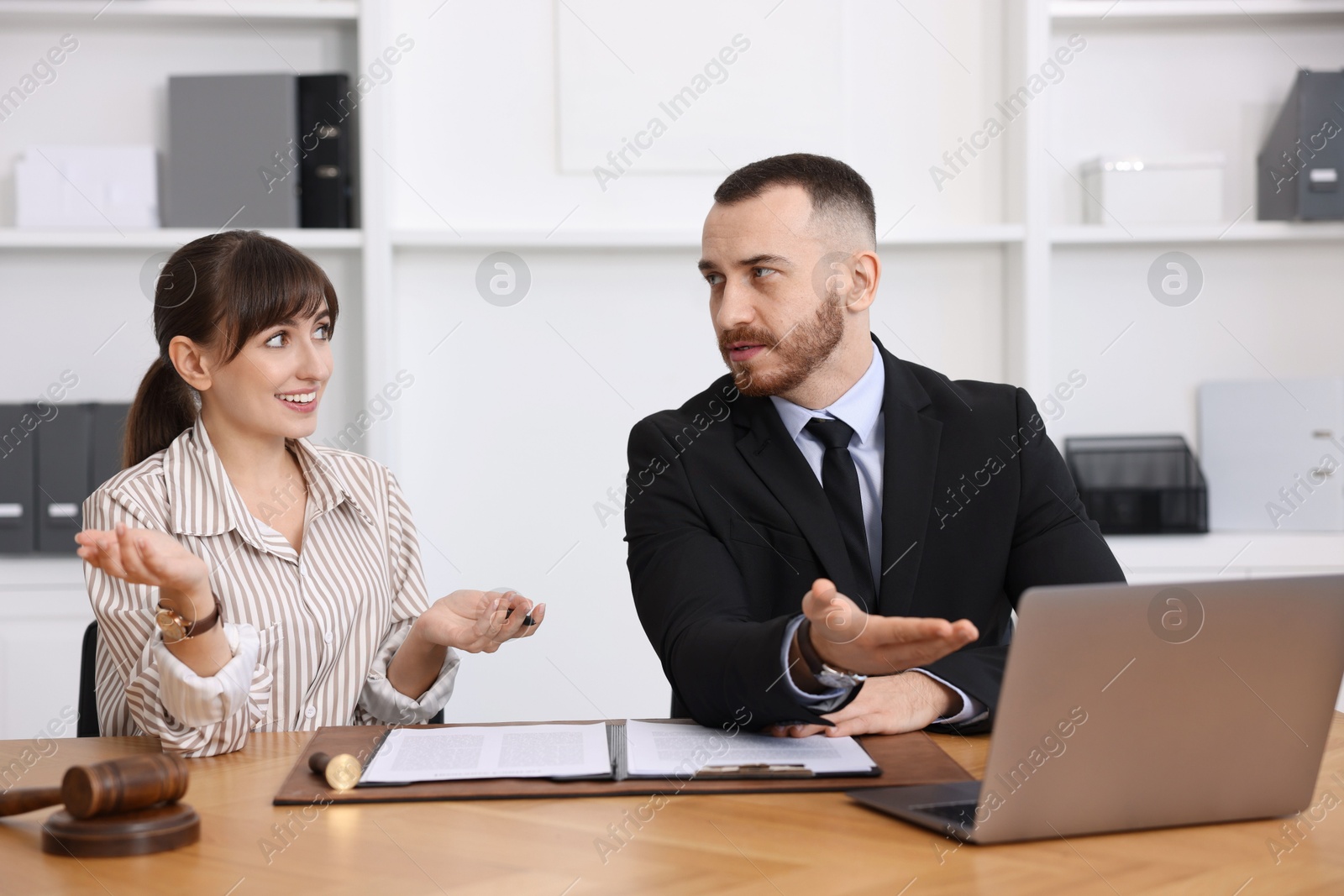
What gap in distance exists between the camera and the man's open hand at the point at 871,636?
1.03 meters

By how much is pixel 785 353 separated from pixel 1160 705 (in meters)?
0.91

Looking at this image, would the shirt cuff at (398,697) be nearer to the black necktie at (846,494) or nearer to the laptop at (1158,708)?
the black necktie at (846,494)

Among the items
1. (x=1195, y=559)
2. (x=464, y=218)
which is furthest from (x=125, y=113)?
(x=1195, y=559)

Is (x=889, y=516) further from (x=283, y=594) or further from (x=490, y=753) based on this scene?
(x=283, y=594)

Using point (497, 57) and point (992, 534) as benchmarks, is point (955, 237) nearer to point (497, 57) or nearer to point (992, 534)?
point (497, 57)

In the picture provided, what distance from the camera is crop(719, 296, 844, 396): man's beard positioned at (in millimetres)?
1783

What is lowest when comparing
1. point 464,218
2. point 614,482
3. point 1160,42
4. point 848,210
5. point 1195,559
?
point 1195,559

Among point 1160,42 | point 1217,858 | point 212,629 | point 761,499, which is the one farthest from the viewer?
point 1160,42

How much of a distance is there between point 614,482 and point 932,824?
2124mm

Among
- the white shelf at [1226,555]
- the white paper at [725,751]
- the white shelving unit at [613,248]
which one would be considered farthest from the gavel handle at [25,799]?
the white shelf at [1226,555]

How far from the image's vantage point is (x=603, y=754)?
127 centimetres

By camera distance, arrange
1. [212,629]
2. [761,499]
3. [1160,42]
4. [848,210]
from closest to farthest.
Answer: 1. [212,629]
2. [761,499]
3. [848,210]
4. [1160,42]

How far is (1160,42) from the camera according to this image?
3.17 m

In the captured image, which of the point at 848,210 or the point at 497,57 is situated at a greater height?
the point at 497,57
